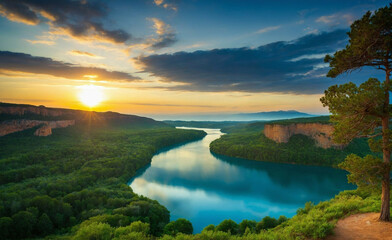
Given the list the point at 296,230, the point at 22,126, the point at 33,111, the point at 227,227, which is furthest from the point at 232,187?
the point at 33,111

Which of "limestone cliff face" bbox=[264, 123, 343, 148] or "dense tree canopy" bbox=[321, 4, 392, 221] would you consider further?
"limestone cliff face" bbox=[264, 123, 343, 148]

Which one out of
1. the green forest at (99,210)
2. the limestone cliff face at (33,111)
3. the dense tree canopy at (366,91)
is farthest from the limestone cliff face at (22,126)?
the dense tree canopy at (366,91)

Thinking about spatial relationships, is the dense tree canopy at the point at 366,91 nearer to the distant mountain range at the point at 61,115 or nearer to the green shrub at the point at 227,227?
the green shrub at the point at 227,227

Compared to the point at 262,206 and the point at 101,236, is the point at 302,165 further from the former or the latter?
the point at 101,236

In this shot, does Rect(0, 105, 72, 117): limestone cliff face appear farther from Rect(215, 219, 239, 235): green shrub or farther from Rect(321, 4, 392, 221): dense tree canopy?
Rect(321, 4, 392, 221): dense tree canopy

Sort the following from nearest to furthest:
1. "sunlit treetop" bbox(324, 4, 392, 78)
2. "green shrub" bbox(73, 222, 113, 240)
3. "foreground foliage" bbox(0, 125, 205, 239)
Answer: "sunlit treetop" bbox(324, 4, 392, 78), "green shrub" bbox(73, 222, 113, 240), "foreground foliage" bbox(0, 125, 205, 239)

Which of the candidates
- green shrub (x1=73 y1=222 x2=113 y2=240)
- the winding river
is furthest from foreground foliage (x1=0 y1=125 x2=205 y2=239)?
the winding river

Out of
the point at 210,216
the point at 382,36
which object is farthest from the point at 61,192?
the point at 382,36
